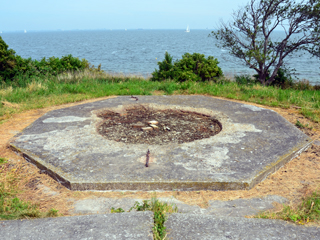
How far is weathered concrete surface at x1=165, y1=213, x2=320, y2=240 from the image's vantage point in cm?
205

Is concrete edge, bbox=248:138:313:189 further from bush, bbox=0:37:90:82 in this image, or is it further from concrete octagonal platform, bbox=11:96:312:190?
bush, bbox=0:37:90:82

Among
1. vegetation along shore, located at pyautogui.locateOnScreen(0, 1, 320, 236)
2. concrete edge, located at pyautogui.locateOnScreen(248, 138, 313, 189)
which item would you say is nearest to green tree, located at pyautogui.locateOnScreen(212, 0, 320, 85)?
vegetation along shore, located at pyautogui.locateOnScreen(0, 1, 320, 236)

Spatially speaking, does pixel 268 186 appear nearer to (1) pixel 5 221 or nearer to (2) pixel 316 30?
(1) pixel 5 221

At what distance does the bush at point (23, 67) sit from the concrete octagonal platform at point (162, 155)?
4.62 m

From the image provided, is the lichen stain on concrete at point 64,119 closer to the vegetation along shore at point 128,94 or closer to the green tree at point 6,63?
the vegetation along shore at point 128,94

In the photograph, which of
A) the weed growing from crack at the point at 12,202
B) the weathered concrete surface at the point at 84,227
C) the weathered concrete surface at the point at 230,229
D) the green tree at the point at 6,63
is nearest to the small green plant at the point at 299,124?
the weathered concrete surface at the point at 230,229

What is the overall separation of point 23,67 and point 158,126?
20.8ft

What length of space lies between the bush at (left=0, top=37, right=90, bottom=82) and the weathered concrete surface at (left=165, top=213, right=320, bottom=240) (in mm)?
8138

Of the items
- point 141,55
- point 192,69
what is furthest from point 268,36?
point 141,55

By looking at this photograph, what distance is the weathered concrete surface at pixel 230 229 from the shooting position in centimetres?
205

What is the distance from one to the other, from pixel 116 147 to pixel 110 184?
87 centimetres

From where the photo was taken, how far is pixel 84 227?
6.86ft

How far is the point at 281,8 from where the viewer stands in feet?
29.9

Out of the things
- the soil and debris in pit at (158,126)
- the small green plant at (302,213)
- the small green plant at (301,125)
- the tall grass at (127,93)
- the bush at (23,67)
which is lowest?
the small green plant at (302,213)
